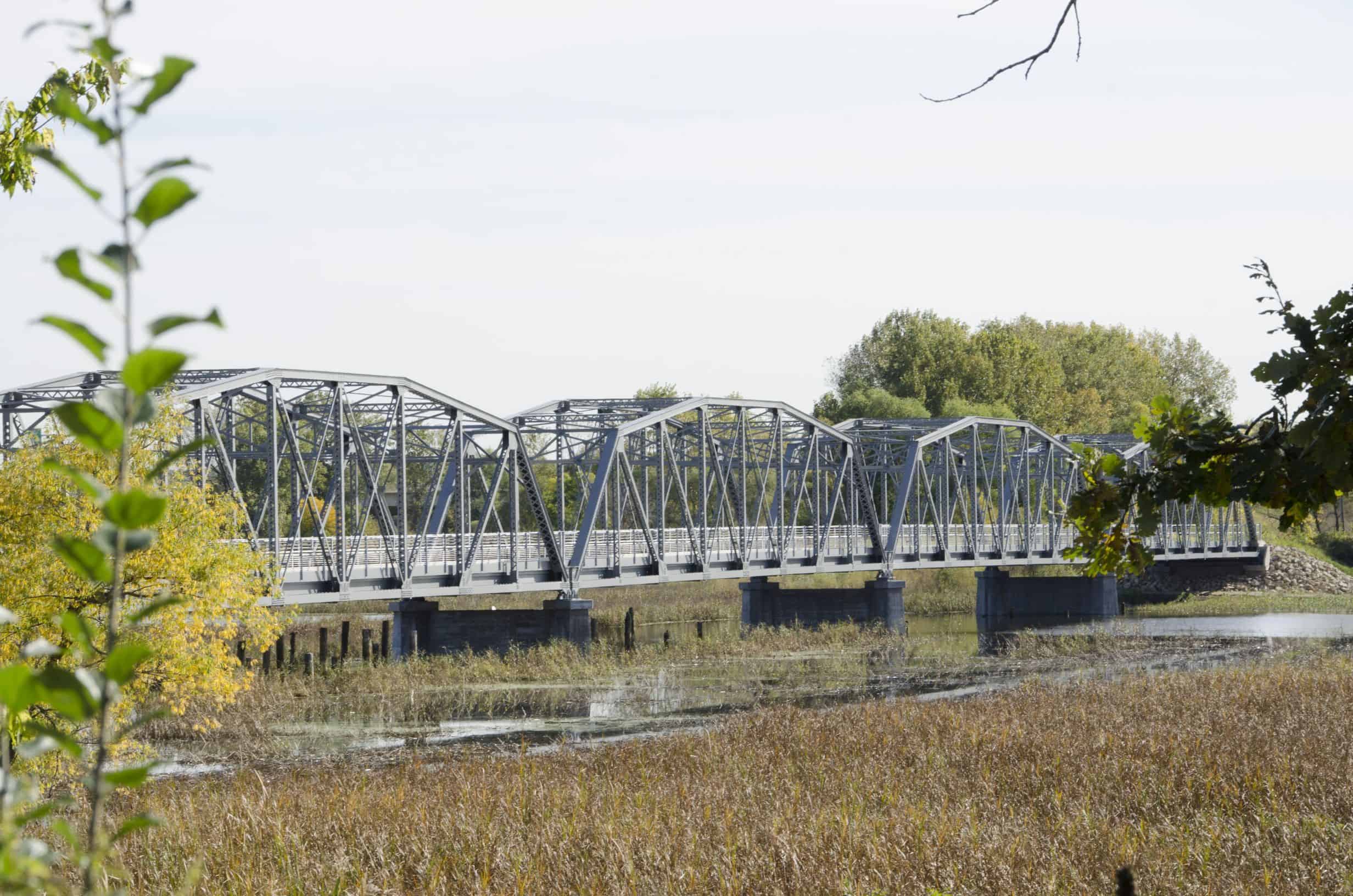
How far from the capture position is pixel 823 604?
58.6 metres

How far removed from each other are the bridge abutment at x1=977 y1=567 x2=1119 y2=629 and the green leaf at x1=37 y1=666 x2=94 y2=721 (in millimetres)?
68564

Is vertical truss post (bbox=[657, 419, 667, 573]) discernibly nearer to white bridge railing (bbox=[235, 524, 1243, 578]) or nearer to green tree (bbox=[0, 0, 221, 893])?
white bridge railing (bbox=[235, 524, 1243, 578])

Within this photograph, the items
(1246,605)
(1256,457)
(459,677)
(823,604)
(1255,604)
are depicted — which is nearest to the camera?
(1256,457)

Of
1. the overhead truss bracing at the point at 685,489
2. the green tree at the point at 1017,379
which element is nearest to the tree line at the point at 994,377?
the green tree at the point at 1017,379

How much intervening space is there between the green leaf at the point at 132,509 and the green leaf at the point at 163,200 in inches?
17.3

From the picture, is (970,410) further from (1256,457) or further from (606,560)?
Result: (1256,457)

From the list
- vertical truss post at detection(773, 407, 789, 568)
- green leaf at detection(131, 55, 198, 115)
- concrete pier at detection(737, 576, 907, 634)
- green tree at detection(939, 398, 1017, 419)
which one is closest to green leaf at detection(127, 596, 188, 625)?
green leaf at detection(131, 55, 198, 115)

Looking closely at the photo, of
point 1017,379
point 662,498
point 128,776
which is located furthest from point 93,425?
point 1017,379

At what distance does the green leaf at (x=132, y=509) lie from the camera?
2.14m

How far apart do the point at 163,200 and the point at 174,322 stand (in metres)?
0.19

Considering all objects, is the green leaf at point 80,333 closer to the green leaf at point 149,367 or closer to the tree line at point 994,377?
the green leaf at point 149,367

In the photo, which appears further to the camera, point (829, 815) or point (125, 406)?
point (829, 815)

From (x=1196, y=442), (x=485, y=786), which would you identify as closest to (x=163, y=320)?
(x=1196, y=442)

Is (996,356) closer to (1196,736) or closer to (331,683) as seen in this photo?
(331,683)
